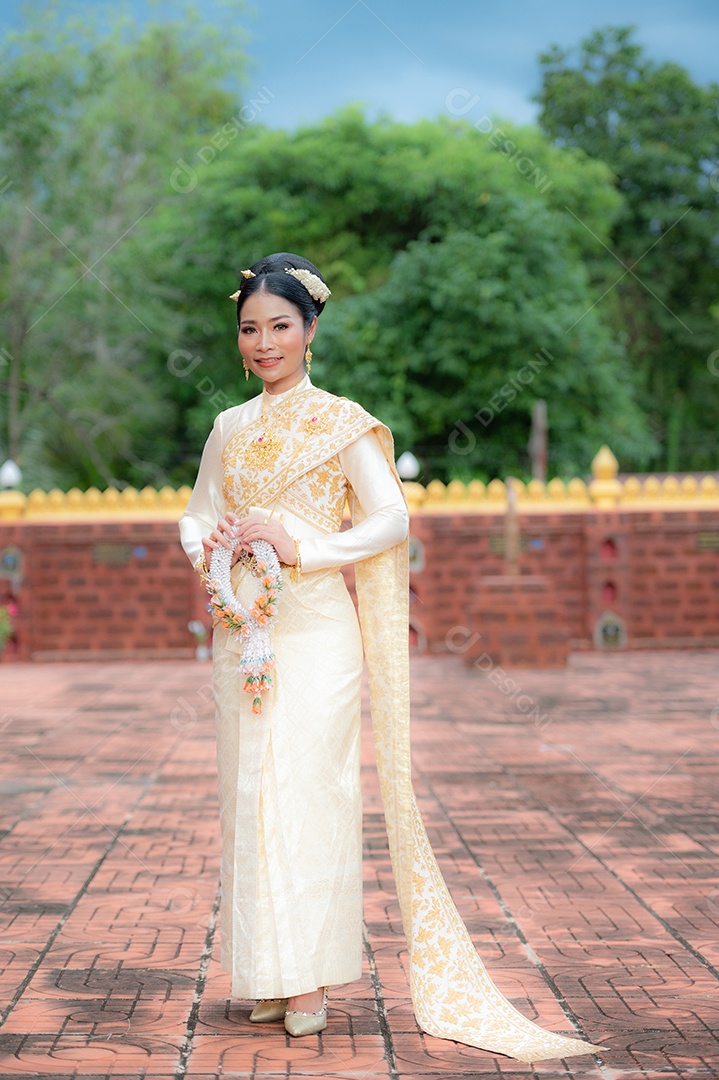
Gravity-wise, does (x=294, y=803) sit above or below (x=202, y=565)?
below

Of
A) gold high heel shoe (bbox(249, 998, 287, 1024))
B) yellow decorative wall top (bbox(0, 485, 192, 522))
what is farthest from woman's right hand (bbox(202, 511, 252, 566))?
yellow decorative wall top (bbox(0, 485, 192, 522))

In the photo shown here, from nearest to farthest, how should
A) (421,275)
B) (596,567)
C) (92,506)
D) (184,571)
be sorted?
(184,571)
(596,567)
(92,506)
(421,275)

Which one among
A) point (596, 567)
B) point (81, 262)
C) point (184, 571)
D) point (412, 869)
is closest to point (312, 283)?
point (412, 869)

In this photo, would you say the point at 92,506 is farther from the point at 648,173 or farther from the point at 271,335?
the point at 648,173

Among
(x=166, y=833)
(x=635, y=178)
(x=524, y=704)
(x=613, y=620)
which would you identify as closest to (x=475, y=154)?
(x=635, y=178)

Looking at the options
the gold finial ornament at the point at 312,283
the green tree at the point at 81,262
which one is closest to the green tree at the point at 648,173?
→ the green tree at the point at 81,262

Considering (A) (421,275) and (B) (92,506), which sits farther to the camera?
(A) (421,275)

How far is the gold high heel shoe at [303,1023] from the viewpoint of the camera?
3359 mm

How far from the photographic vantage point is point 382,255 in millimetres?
22891

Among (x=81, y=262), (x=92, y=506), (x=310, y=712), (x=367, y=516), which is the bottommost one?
(x=310, y=712)

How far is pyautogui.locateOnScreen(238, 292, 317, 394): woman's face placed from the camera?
3.53 meters

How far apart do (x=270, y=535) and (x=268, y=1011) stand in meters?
1.22

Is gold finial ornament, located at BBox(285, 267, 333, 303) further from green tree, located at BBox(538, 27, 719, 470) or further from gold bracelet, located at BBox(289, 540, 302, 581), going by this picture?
green tree, located at BBox(538, 27, 719, 470)

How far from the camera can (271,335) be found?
3533 mm
